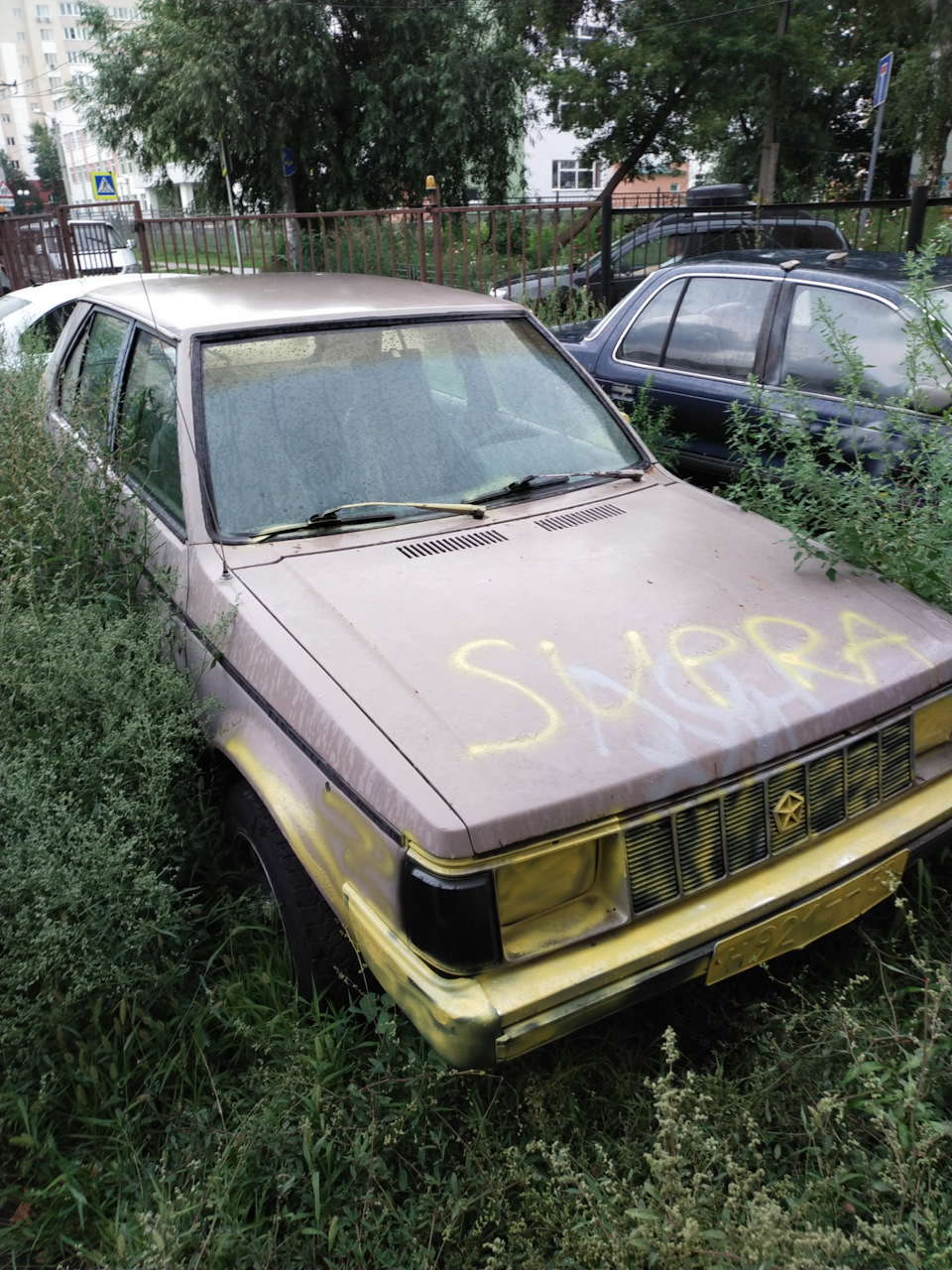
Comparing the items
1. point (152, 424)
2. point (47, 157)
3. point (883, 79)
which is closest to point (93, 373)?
point (152, 424)

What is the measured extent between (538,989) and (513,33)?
78.7 ft

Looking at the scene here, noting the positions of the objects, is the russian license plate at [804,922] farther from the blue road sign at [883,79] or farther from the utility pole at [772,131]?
the utility pole at [772,131]

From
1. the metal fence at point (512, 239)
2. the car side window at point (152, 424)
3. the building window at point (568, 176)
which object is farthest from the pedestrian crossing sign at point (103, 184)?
the building window at point (568, 176)

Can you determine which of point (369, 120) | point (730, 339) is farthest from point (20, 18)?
point (730, 339)

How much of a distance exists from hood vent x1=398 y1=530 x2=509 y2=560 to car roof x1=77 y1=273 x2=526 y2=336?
0.99 metres

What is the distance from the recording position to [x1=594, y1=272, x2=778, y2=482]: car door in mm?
5031

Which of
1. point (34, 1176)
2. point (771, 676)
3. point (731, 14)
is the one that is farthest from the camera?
point (731, 14)

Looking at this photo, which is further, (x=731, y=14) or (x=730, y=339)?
(x=731, y=14)

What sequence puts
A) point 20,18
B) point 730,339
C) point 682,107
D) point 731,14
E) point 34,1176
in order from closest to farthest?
1. point 34,1176
2. point 730,339
3. point 731,14
4. point 682,107
5. point 20,18

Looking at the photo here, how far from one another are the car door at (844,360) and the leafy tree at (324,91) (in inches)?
750

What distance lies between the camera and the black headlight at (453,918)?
181 centimetres

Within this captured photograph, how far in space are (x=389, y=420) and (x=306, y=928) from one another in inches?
64.4

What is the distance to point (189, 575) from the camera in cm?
276

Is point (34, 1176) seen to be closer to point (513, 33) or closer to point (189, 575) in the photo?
point (189, 575)
